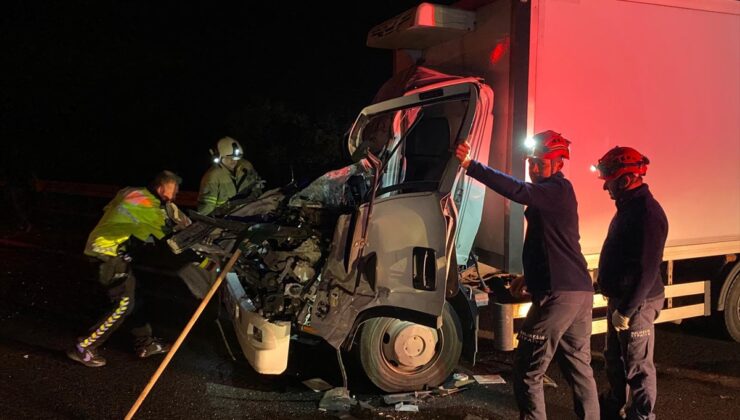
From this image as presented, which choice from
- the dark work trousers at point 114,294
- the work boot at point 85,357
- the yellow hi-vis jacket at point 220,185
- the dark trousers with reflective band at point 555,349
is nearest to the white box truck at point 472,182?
the dark trousers with reflective band at point 555,349

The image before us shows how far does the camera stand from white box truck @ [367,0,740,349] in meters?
4.40

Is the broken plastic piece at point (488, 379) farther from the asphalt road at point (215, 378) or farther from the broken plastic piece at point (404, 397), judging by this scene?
the broken plastic piece at point (404, 397)

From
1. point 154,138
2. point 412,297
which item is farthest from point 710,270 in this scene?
point 154,138

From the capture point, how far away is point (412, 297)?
4.01 m

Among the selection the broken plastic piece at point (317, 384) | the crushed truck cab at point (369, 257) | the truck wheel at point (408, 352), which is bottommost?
the broken plastic piece at point (317, 384)

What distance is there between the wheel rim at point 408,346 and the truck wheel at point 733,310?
10.1 ft

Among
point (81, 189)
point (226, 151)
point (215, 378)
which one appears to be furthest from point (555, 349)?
point (81, 189)

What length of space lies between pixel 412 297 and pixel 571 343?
1031 millimetres

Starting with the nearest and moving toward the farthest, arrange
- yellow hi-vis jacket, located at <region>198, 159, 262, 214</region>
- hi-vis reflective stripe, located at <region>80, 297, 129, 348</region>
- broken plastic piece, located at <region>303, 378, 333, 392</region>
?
broken plastic piece, located at <region>303, 378, 333, 392</region> < hi-vis reflective stripe, located at <region>80, 297, 129, 348</region> < yellow hi-vis jacket, located at <region>198, 159, 262, 214</region>

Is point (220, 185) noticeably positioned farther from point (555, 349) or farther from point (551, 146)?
point (555, 349)

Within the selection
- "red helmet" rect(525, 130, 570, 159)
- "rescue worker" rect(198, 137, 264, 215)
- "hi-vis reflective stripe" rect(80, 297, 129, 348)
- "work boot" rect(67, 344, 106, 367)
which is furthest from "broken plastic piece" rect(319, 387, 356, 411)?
"rescue worker" rect(198, 137, 264, 215)

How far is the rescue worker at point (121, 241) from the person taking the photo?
486 centimetres

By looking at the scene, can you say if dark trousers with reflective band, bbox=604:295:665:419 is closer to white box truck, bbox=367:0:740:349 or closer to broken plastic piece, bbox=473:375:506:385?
white box truck, bbox=367:0:740:349

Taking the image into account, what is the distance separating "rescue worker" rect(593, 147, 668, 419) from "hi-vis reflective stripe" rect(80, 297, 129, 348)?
3660 mm
